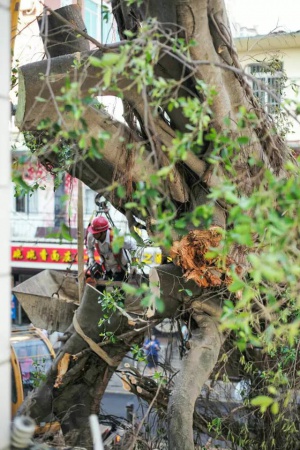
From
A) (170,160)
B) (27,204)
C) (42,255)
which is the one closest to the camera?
(170,160)

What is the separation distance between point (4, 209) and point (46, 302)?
3.77 meters

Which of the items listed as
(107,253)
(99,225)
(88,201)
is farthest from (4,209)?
(88,201)

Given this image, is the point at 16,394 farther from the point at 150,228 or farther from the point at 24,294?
the point at 150,228

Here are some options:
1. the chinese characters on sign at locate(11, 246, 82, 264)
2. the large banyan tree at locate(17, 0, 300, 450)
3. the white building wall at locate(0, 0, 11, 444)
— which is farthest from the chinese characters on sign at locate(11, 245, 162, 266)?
the white building wall at locate(0, 0, 11, 444)

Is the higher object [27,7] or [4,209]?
[27,7]

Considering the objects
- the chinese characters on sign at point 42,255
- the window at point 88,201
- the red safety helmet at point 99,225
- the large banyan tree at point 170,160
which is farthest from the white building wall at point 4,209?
the window at point 88,201

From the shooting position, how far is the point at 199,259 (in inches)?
209

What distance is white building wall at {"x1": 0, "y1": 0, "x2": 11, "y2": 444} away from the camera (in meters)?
3.24

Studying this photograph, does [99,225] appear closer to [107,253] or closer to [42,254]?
[107,253]

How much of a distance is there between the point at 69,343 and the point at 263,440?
7.04 ft

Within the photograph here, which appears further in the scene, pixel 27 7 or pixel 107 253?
pixel 27 7

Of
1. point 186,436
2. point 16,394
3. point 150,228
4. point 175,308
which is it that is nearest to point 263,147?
point 150,228

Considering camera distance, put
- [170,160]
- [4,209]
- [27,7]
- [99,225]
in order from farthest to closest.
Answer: [27,7] → [99,225] → [170,160] → [4,209]

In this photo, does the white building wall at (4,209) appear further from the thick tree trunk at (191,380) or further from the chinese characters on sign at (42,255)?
the chinese characters on sign at (42,255)
